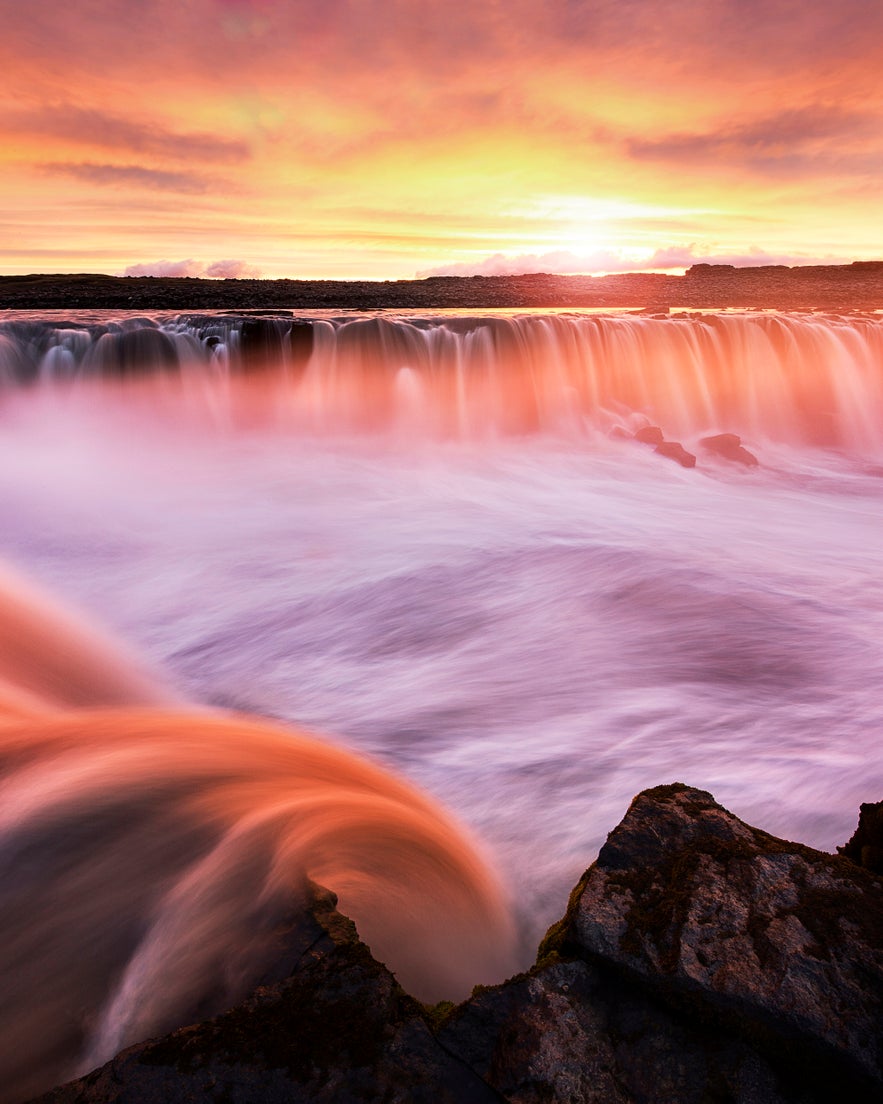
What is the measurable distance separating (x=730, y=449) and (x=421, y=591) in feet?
30.6

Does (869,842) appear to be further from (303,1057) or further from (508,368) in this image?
(508,368)

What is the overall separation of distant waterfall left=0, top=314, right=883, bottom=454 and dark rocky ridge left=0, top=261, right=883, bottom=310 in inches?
275

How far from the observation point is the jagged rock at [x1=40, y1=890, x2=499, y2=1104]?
150cm

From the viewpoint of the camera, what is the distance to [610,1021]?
67.9 inches

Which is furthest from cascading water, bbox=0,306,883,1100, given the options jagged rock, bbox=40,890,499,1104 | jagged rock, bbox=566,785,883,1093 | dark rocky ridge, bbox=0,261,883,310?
dark rocky ridge, bbox=0,261,883,310

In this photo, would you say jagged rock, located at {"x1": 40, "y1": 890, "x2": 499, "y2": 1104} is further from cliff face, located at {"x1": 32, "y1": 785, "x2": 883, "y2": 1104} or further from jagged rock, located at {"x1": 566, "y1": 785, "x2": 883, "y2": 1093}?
jagged rock, located at {"x1": 566, "y1": 785, "x2": 883, "y2": 1093}

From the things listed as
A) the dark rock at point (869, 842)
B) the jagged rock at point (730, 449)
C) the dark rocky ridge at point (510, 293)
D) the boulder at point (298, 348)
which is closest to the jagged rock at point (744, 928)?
the dark rock at point (869, 842)

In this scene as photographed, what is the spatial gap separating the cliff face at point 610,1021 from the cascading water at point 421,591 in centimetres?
29

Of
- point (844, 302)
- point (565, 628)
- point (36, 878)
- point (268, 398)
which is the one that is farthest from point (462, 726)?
point (844, 302)

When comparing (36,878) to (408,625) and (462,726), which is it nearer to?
(462,726)

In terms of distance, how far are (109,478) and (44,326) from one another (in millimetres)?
4875

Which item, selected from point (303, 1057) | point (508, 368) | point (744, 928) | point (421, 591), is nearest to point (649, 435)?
point (508, 368)

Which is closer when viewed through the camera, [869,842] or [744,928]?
[744,928]

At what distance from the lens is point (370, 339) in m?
14.7
